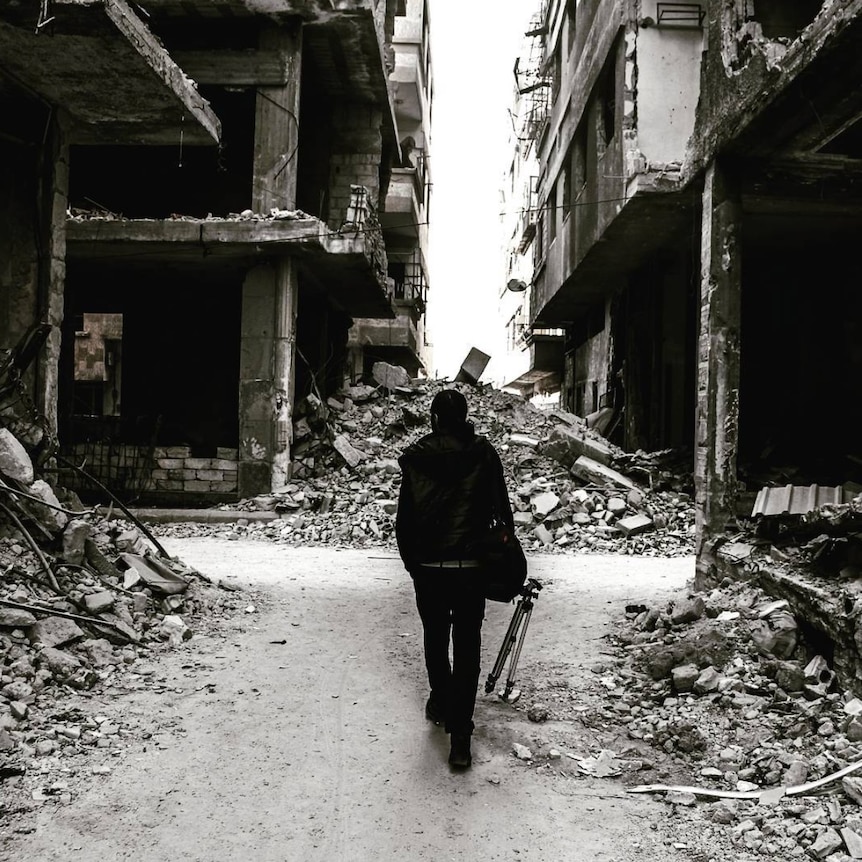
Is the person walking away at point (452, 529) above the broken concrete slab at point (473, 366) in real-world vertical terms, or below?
below

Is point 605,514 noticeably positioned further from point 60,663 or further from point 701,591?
point 60,663

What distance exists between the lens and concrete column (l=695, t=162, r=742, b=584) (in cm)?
676

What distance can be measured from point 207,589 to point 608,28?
42.0 ft

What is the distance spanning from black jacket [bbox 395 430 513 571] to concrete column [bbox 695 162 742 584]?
3.42 m

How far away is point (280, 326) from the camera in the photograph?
1395 centimetres

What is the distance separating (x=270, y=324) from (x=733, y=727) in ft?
37.1

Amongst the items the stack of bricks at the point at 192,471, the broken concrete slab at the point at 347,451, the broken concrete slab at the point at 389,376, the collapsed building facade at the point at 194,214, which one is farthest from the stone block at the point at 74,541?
the broken concrete slab at the point at 389,376

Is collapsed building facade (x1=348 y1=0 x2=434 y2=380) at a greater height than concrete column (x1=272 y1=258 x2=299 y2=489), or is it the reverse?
collapsed building facade (x1=348 y1=0 x2=434 y2=380)

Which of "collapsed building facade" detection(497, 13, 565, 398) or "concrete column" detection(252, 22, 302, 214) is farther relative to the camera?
"collapsed building facade" detection(497, 13, 565, 398)

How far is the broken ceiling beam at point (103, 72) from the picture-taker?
6.05 meters

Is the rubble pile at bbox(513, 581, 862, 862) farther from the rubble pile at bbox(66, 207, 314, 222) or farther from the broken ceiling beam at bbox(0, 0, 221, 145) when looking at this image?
the rubble pile at bbox(66, 207, 314, 222)

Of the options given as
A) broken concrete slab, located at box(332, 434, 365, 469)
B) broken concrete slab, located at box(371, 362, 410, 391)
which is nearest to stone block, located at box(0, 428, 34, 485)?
broken concrete slab, located at box(332, 434, 365, 469)

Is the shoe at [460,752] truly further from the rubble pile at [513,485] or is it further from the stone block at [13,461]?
the rubble pile at [513,485]

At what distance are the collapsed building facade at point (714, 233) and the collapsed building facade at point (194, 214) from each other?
4.46m
